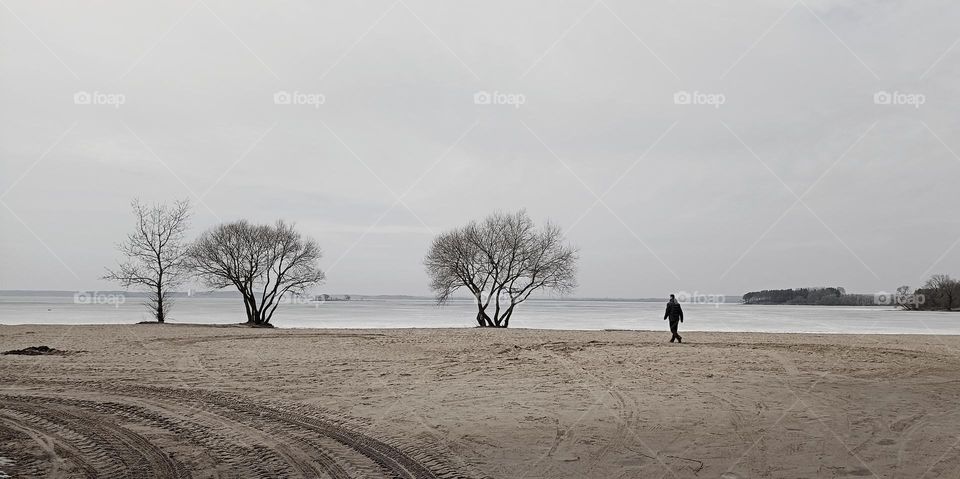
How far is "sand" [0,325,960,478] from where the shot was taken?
7.29 meters

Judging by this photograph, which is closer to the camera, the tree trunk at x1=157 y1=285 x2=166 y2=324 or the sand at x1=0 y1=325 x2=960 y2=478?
the sand at x1=0 y1=325 x2=960 y2=478

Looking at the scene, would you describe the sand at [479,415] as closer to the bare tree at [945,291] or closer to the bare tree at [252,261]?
the bare tree at [252,261]

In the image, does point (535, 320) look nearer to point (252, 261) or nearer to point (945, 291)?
point (252, 261)

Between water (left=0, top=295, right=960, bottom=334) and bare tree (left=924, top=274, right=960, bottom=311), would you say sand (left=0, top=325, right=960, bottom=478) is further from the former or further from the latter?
bare tree (left=924, top=274, right=960, bottom=311)

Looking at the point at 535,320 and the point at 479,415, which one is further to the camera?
the point at 535,320

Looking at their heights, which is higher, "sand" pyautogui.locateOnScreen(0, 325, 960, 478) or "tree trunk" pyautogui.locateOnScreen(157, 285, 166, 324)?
"tree trunk" pyautogui.locateOnScreen(157, 285, 166, 324)

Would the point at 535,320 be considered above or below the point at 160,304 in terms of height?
below

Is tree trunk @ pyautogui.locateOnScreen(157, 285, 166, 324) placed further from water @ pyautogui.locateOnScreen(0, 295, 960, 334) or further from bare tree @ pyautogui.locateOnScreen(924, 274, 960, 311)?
bare tree @ pyautogui.locateOnScreen(924, 274, 960, 311)

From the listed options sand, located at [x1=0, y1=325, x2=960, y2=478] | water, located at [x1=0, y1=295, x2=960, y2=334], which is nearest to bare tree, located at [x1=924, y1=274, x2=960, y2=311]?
water, located at [x1=0, y1=295, x2=960, y2=334]

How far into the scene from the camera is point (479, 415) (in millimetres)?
9828

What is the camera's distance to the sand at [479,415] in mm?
7289

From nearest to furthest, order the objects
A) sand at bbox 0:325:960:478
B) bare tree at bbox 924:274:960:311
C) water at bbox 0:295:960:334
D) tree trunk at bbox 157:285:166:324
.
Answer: sand at bbox 0:325:960:478, tree trunk at bbox 157:285:166:324, water at bbox 0:295:960:334, bare tree at bbox 924:274:960:311

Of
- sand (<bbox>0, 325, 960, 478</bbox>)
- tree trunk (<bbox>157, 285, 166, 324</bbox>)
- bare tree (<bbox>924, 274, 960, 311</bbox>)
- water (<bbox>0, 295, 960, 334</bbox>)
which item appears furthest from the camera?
bare tree (<bbox>924, 274, 960, 311</bbox>)

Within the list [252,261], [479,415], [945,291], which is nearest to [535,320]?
[252,261]
